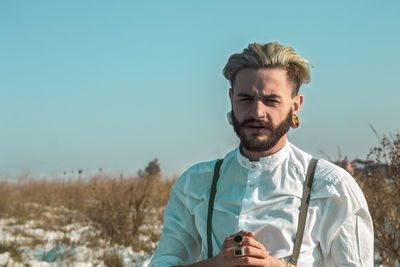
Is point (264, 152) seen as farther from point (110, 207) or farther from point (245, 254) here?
point (110, 207)

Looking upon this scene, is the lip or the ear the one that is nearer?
the lip

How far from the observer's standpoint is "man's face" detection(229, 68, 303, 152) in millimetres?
2111

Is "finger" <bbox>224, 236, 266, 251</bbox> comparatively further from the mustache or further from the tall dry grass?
the tall dry grass

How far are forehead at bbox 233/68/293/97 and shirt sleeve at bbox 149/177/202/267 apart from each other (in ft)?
1.80

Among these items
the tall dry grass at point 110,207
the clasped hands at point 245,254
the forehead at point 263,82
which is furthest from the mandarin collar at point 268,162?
the tall dry grass at point 110,207

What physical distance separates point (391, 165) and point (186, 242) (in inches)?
95.8

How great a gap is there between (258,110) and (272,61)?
0.23m

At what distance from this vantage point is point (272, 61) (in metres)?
2.13

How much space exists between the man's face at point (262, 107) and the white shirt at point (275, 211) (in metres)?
0.10

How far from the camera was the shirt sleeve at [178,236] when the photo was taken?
2260mm

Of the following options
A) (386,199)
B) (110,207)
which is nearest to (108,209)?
(110,207)

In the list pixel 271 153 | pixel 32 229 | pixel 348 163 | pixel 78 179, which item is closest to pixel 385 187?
pixel 348 163

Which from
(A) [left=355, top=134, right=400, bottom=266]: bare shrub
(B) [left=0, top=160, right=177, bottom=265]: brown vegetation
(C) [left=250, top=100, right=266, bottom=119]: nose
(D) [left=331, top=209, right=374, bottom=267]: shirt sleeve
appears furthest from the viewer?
(B) [left=0, top=160, right=177, bottom=265]: brown vegetation

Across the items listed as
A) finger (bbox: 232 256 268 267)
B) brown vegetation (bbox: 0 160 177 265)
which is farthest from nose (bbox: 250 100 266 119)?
brown vegetation (bbox: 0 160 177 265)
